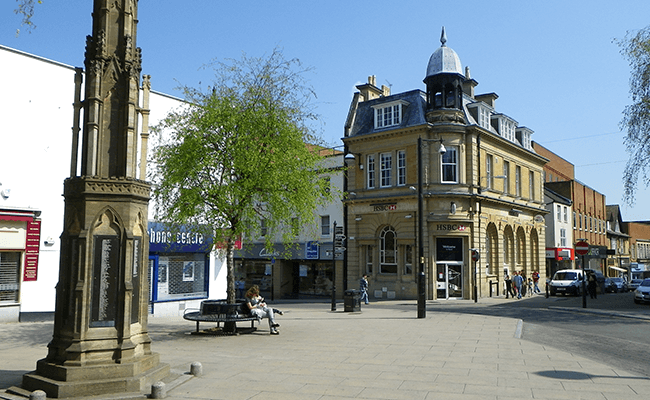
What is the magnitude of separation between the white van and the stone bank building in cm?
316

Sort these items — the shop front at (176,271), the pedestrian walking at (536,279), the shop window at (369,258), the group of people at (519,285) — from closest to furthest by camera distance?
the shop front at (176,271) → the group of people at (519,285) → the shop window at (369,258) → the pedestrian walking at (536,279)

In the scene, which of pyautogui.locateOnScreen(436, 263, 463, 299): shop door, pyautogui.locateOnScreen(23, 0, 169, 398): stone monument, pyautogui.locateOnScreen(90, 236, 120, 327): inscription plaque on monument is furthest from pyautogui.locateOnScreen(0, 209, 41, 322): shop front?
pyautogui.locateOnScreen(436, 263, 463, 299): shop door

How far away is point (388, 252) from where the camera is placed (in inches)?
1312

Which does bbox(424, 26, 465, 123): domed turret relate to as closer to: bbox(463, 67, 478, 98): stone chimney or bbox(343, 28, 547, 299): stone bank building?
bbox(343, 28, 547, 299): stone bank building

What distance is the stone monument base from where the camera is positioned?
24.6 feet

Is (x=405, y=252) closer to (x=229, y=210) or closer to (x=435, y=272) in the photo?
(x=435, y=272)

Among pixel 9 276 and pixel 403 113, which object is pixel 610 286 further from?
pixel 9 276

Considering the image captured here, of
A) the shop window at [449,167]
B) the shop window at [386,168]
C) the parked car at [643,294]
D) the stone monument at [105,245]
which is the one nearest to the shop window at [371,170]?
the shop window at [386,168]

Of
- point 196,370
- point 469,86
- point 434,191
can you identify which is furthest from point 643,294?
point 196,370

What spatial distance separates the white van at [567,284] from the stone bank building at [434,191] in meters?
3.16

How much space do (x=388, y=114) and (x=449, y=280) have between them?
36.4ft

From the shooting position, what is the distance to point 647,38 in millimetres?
21359

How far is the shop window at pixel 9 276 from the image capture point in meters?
17.2

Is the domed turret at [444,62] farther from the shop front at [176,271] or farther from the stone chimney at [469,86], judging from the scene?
the shop front at [176,271]
